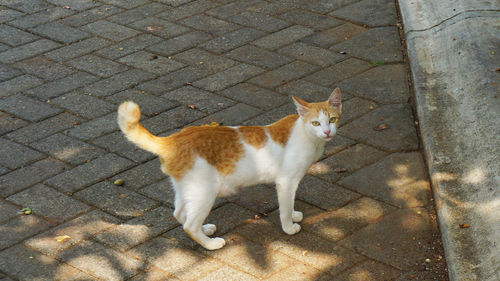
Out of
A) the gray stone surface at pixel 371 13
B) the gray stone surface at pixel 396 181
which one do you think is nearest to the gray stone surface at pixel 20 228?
the gray stone surface at pixel 396 181

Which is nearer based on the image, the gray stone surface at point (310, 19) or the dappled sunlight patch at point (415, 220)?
the dappled sunlight patch at point (415, 220)

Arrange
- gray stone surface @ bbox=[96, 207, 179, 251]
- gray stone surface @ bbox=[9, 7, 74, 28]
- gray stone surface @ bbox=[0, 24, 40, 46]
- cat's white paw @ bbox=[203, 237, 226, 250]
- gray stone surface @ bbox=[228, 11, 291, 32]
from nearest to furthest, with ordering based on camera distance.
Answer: cat's white paw @ bbox=[203, 237, 226, 250] → gray stone surface @ bbox=[96, 207, 179, 251] → gray stone surface @ bbox=[0, 24, 40, 46] → gray stone surface @ bbox=[228, 11, 291, 32] → gray stone surface @ bbox=[9, 7, 74, 28]

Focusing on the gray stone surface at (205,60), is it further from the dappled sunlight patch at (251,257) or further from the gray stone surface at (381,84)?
the dappled sunlight patch at (251,257)

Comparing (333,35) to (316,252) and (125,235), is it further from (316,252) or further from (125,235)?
(125,235)

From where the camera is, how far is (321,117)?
4074 millimetres

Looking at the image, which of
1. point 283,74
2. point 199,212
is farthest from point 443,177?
point 283,74

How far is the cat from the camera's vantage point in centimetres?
398

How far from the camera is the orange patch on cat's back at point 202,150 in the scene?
3.98m

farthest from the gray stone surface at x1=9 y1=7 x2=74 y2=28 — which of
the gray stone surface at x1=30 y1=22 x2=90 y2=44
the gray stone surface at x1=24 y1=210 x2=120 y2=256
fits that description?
the gray stone surface at x1=24 y1=210 x2=120 y2=256

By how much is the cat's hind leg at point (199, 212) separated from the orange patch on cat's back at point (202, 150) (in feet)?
0.43

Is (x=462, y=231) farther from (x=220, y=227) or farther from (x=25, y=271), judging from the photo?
(x=25, y=271)

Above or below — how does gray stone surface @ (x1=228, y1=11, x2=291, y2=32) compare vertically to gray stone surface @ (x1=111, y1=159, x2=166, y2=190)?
above

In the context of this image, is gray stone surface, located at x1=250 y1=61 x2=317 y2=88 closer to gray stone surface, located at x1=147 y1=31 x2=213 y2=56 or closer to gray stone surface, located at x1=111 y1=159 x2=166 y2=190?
gray stone surface, located at x1=147 y1=31 x2=213 y2=56

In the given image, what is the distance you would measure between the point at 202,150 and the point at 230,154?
0.18 m
